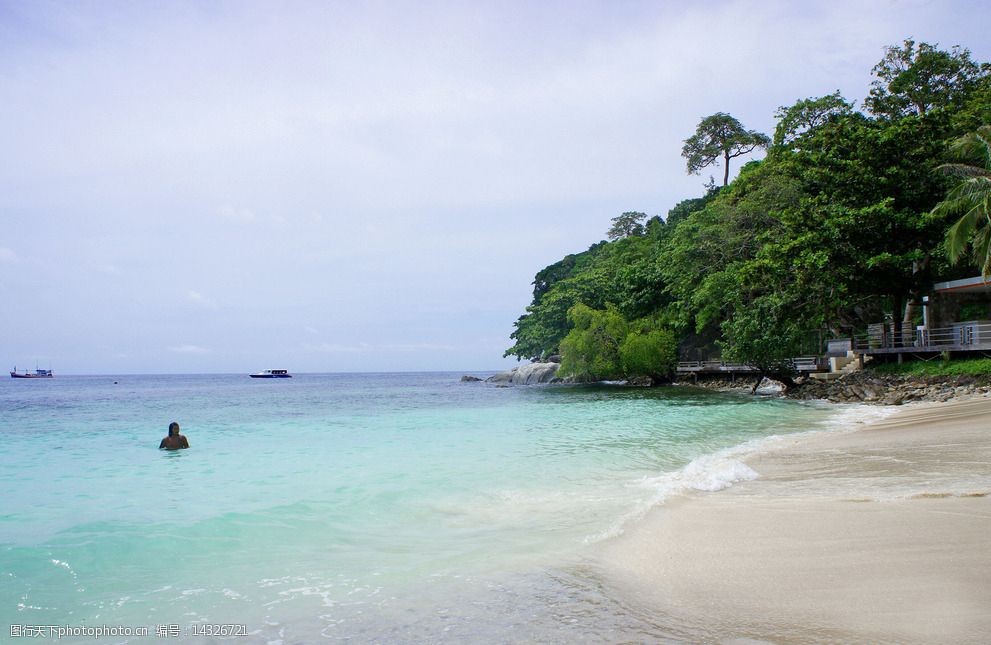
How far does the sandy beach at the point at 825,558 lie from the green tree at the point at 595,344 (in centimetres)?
3011

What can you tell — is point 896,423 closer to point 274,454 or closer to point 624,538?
point 624,538

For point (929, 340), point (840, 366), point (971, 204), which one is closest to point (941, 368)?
point (929, 340)

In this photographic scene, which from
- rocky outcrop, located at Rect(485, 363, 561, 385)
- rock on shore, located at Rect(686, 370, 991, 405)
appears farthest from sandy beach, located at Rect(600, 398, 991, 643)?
rocky outcrop, located at Rect(485, 363, 561, 385)

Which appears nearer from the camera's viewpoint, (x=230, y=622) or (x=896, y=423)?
(x=230, y=622)

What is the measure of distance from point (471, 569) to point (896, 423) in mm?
12533

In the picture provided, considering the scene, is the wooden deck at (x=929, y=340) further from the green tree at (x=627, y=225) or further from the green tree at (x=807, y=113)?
the green tree at (x=627, y=225)

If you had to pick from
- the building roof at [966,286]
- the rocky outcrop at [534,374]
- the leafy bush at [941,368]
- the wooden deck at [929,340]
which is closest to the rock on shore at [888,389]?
the leafy bush at [941,368]

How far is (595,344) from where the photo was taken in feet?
126

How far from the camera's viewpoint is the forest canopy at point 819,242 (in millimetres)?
21969

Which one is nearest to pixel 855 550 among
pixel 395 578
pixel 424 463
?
pixel 395 578

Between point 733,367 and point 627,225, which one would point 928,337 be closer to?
point 733,367

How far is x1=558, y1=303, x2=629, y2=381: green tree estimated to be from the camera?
125 ft

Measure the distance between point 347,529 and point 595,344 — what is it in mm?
32662

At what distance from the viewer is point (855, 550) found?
4562 millimetres
